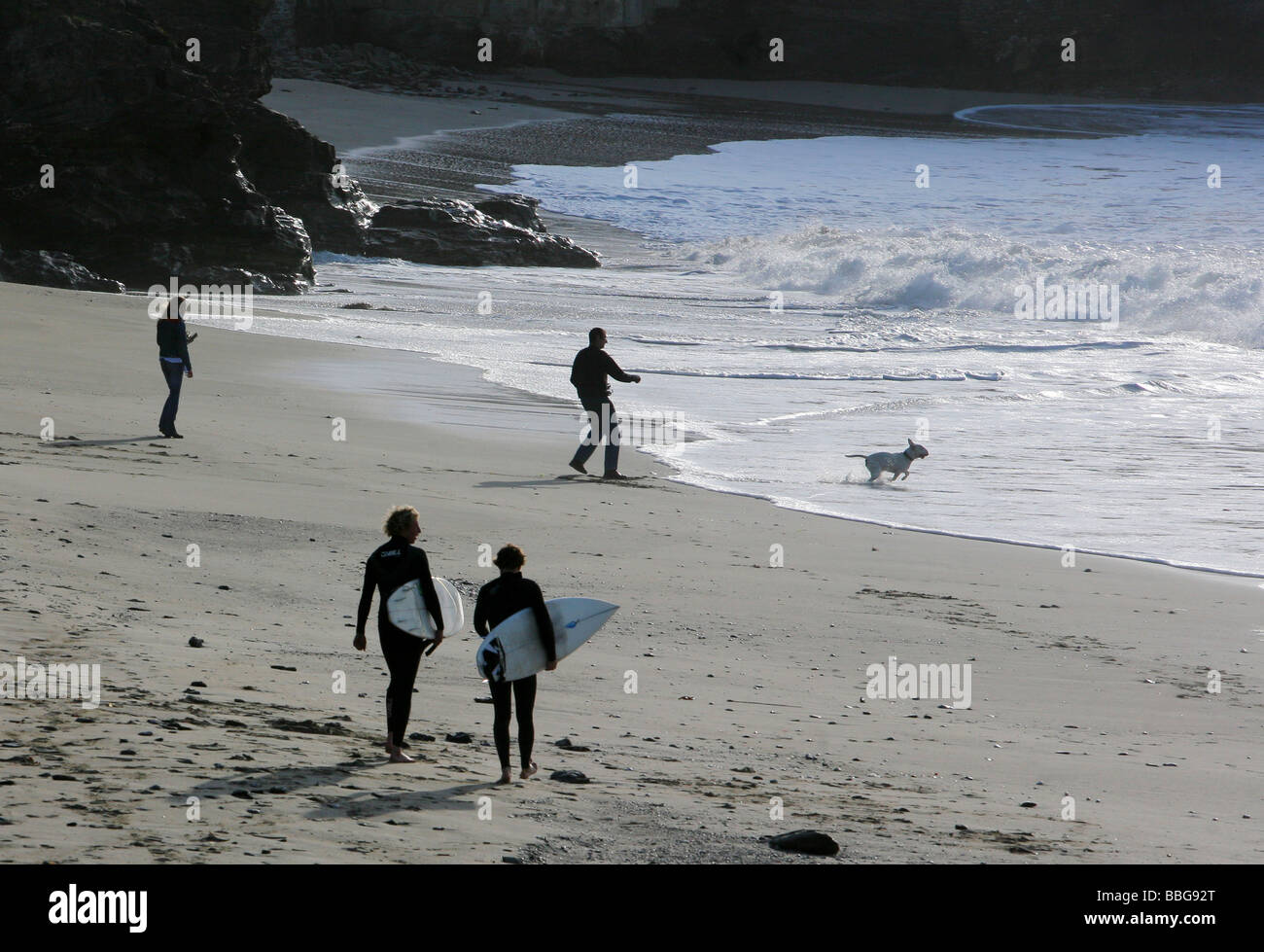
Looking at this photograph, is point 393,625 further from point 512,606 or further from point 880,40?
point 880,40

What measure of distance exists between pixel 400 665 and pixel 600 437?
671 cm

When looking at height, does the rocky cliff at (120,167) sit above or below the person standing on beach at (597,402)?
above

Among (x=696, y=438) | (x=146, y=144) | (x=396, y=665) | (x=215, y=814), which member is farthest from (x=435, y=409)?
(x=146, y=144)

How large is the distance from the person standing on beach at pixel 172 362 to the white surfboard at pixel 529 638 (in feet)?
21.8

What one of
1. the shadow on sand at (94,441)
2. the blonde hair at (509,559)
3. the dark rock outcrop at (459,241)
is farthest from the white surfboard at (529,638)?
the dark rock outcrop at (459,241)

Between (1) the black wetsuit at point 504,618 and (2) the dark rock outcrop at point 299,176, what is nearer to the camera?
(1) the black wetsuit at point 504,618

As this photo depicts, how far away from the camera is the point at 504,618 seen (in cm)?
534

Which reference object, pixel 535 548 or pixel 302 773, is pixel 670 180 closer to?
pixel 535 548

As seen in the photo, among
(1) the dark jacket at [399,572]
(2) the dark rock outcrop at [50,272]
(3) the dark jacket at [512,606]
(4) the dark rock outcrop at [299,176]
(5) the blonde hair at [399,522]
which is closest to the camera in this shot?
(3) the dark jacket at [512,606]

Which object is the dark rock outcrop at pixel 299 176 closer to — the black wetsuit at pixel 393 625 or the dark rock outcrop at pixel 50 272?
the dark rock outcrop at pixel 50 272

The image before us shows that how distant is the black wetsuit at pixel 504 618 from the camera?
204 inches

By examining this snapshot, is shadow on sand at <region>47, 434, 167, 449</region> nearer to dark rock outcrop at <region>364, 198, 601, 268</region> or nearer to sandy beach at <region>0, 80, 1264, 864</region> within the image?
sandy beach at <region>0, 80, 1264, 864</region>

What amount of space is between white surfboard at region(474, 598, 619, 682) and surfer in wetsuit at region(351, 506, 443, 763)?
0.28m
